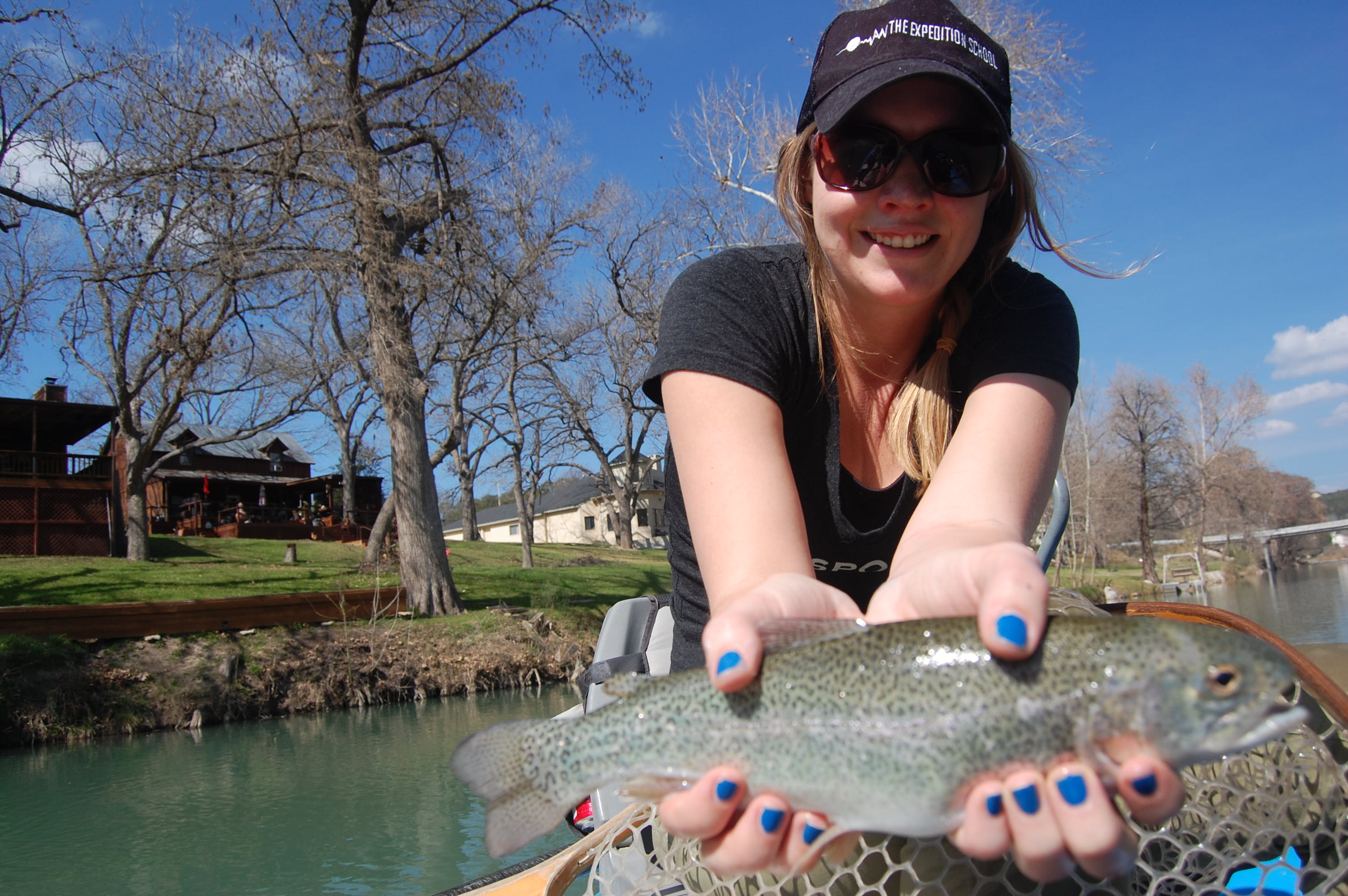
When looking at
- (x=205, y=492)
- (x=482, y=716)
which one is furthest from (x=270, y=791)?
(x=205, y=492)

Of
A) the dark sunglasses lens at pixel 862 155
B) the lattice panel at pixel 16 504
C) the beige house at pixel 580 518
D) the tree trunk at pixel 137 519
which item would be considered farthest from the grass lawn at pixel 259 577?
the beige house at pixel 580 518

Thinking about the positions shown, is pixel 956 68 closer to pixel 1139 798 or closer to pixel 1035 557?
pixel 1035 557

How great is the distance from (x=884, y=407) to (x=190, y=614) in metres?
16.2

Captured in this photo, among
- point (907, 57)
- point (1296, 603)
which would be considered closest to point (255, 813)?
point (907, 57)

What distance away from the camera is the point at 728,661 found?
1.91 meters

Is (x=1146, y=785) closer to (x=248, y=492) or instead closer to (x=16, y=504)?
(x=16, y=504)

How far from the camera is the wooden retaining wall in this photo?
14.3m

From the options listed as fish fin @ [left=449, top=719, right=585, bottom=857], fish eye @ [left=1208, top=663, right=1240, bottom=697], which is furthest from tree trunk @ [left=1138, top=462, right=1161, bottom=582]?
fish fin @ [left=449, top=719, right=585, bottom=857]

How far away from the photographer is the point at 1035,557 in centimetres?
175

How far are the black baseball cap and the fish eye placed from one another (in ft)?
4.96

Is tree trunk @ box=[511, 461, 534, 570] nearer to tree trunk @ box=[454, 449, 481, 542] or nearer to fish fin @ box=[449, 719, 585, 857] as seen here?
tree trunk @ box=[454, 449, 481, 542]

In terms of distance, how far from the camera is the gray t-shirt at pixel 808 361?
2453 mm

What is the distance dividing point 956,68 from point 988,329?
78 centimetres

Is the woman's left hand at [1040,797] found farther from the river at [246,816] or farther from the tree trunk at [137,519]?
the tree trunk at [137,519]
